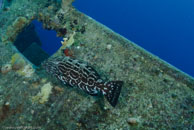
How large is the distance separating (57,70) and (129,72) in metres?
1.88

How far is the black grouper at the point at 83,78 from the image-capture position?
362cm

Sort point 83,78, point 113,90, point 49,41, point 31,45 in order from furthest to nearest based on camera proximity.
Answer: point 49,41, point 31,45, point 83,78, point 113,90

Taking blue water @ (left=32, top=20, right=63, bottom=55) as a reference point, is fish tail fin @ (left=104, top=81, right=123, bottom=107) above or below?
above

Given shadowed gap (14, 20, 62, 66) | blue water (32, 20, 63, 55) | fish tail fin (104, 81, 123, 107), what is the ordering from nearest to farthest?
1. fish tail fin (104, 81, 123, 107)
2. shadowed gap (14, 20, 62, 66)
3. blue water (32, 20, 63, 55)

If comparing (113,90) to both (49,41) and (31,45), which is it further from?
(49,41)

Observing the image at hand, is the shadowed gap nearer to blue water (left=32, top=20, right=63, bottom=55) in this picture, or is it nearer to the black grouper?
the black grouper

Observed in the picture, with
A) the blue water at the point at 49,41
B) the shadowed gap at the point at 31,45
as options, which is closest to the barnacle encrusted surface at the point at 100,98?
the shadowed gap at the point at 31,45

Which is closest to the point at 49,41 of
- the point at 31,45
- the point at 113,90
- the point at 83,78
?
the point at 31,45

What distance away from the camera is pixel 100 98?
3.95 meters

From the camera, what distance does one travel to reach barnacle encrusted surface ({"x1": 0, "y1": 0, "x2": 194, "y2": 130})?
3.57 m

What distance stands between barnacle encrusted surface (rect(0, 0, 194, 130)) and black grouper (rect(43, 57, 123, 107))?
0.28m

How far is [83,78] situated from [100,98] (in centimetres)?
64

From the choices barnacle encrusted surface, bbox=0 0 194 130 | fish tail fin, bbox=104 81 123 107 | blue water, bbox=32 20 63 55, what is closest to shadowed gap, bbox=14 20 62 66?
barnacle encrusted surface, bbox=0 0 194 130

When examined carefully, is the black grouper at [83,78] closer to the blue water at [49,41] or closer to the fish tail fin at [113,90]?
the fish tail fin at [113,90]
